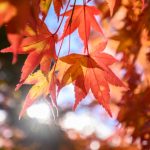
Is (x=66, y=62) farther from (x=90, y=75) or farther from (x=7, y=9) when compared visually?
(x=7, y=9)

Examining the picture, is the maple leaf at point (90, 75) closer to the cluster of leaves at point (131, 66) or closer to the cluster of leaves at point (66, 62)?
the cluster of leaves at point (66, 62)

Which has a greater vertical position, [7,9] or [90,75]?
[7,9]

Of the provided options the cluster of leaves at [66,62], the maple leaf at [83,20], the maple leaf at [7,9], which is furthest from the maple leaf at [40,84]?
the maple leaf at [7,9]

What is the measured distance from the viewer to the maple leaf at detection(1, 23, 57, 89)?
0.82 metres

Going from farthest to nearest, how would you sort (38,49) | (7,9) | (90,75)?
(90,75), (38,49), (7,9)

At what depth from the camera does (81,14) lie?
995mm

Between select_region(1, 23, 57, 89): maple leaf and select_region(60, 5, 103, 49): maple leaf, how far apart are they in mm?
72

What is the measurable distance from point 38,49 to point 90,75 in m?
0.19

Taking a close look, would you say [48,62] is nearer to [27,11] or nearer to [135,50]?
[27,11]

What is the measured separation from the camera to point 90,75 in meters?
0.98

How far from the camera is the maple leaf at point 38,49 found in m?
0.82

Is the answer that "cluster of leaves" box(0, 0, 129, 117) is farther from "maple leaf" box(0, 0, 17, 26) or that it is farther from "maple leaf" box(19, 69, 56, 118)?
"maple leaf" box(0, 0, 17, 26)

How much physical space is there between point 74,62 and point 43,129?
2.75 meters

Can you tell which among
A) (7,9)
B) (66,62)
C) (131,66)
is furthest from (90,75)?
(131,66)
